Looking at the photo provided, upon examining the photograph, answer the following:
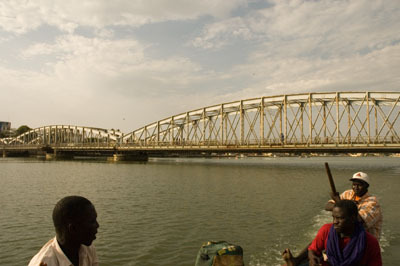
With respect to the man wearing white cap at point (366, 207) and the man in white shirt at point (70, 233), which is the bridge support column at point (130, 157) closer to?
the man wearing white cap at point (366, 207)

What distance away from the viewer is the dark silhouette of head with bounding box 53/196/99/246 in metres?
2.98

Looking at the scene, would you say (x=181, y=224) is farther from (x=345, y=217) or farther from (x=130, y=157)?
(x=130, y=157)

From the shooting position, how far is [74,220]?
119 inches

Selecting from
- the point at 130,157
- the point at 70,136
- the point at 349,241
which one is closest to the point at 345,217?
the point at 349,241

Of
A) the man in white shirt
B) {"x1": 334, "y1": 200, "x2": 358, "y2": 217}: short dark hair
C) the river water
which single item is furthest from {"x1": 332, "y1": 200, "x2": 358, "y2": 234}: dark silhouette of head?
the river water

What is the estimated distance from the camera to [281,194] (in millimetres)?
22875

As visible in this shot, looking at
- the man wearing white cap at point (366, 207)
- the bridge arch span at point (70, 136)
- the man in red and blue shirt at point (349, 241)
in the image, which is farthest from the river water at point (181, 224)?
the bridge arch span at point (70, 136)

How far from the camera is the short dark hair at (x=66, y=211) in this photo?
298cm

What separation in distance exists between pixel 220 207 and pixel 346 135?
5086 cm

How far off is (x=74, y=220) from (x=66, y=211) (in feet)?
0.40

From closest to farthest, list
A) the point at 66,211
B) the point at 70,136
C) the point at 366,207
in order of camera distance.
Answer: the point at 66,211 → the point at 366,207 → the point at 70,136

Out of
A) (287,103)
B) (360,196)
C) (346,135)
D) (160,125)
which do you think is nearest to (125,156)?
(160,125)

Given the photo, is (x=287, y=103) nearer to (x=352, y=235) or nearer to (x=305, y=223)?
(x=305, y=223)

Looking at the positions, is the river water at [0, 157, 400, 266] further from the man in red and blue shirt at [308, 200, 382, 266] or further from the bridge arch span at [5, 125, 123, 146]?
the bridge arch span at [5, 125, 123, 146]
